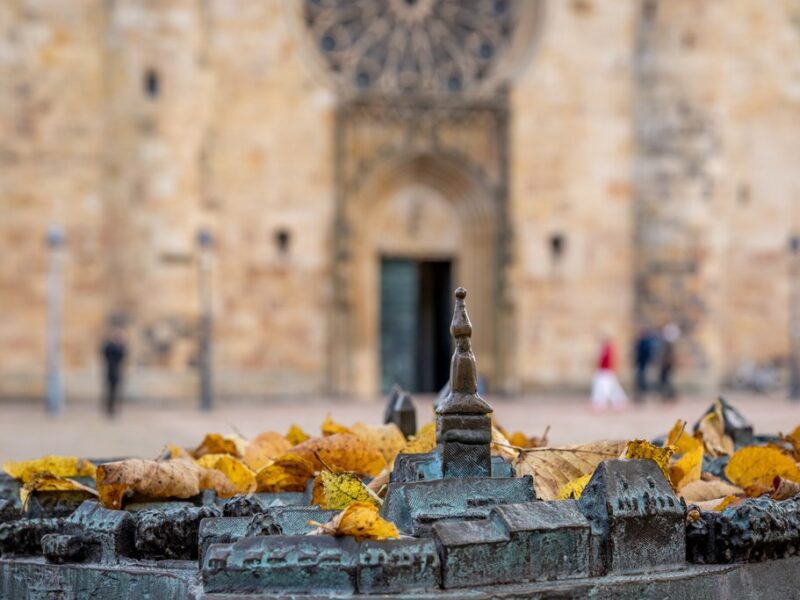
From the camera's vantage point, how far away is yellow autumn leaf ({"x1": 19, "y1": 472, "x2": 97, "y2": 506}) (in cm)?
613

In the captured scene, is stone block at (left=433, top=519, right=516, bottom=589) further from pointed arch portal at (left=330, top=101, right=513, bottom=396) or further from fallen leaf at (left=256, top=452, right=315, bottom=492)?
pointed arch portal at (left=330, top=101, right=513, bottom=396)

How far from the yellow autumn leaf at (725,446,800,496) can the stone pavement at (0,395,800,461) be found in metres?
7.46

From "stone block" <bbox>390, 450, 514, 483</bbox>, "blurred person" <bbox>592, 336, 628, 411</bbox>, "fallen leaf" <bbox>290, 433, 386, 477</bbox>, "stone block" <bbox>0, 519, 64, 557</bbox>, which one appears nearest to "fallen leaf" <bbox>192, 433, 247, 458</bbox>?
"fallen leaf" <bbox>290, 433, 386, 477</bbox>

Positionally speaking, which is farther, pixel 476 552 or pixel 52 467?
pixel 52 467

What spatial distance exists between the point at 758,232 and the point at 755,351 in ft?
8.33

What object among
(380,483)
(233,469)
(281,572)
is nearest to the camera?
(281,572)

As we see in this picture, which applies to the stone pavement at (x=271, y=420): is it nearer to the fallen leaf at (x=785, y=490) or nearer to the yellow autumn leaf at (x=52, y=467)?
the yellow autumn leaf at (x=52, y=467)

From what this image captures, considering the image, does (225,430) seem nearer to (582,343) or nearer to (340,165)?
(340,165)

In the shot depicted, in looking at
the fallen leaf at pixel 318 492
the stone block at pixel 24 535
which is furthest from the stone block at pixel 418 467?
the stone block at pixel 24 535

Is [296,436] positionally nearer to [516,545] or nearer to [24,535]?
[24,535]

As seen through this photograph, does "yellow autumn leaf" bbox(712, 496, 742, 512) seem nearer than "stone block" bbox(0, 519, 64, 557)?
No

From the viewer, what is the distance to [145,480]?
5801 millimetres

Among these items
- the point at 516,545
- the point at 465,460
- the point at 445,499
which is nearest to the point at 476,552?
the point at 516,545

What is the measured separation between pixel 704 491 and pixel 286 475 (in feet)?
6.21
